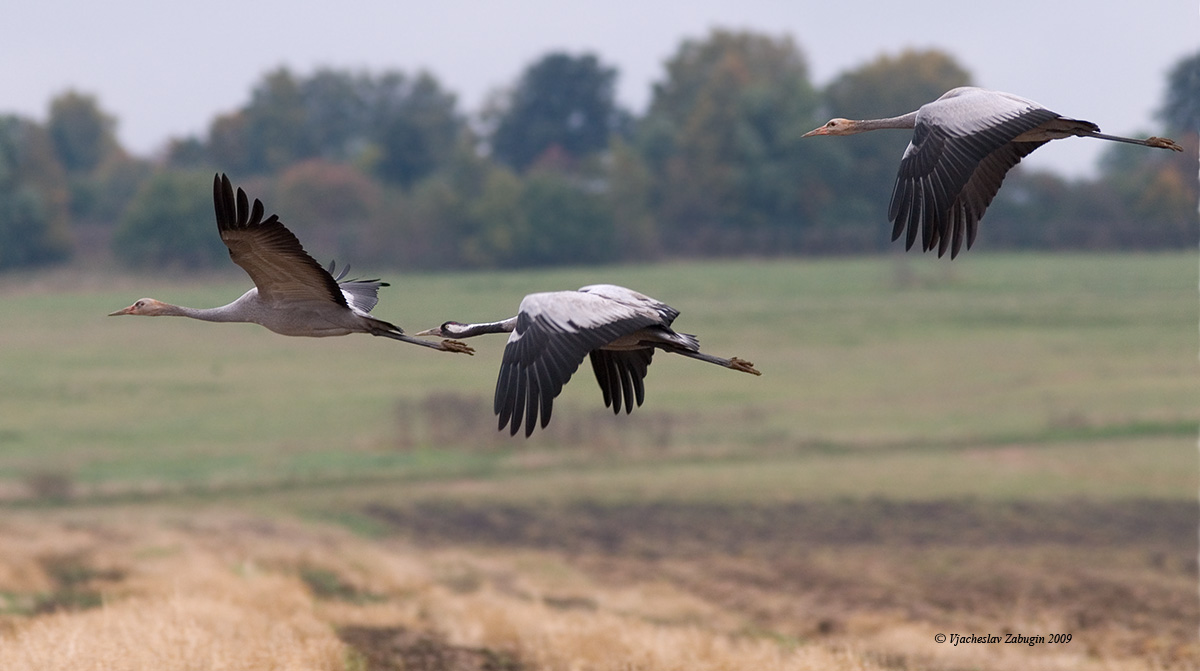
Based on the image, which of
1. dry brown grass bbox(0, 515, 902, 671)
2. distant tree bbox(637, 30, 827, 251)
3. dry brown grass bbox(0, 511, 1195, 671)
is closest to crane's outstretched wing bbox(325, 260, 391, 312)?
dry brown grass bbox(0, 515, 902, 671)

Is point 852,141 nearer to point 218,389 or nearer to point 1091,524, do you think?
point 218,389

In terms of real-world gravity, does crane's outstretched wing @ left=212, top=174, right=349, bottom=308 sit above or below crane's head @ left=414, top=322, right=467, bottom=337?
above

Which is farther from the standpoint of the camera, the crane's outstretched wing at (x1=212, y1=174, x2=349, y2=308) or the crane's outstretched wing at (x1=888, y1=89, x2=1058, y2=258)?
the crane's outstretched wing at (x1=888, y1=89, x2=1058, y2=258)

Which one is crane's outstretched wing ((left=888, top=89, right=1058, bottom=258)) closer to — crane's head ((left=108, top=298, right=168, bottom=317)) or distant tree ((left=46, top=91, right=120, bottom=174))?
crane's head ((left=108, top=298, right=168, bottom=317))

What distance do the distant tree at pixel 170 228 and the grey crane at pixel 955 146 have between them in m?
56.8

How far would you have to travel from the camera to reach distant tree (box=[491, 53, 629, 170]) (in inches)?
4951

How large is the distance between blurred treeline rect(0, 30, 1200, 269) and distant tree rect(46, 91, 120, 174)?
68cm

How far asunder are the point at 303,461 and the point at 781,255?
51.8 m

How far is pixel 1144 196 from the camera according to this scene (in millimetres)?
73500

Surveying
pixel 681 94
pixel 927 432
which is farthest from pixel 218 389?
pixel 681 94

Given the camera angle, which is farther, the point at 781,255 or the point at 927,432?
the point at 781,255

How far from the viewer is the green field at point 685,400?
113 feet

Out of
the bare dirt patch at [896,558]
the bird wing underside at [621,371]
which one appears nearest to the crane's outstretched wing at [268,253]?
the bird wing underside at [621,371]

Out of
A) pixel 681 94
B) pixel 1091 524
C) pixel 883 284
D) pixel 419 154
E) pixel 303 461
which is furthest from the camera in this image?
pixel 681 94
